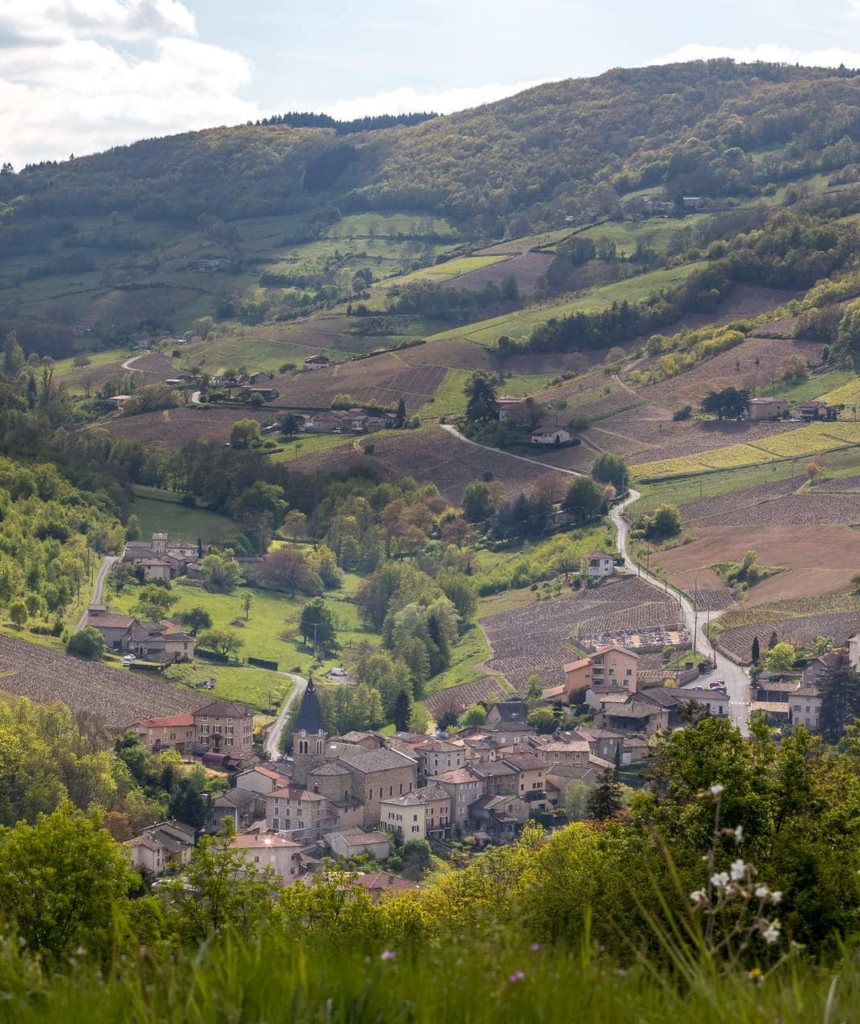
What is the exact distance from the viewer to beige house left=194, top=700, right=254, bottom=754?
210 feet

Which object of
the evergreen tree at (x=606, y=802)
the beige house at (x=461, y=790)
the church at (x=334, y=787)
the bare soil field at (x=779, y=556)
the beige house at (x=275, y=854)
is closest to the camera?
the evergreen tree at (x=606, y=802)

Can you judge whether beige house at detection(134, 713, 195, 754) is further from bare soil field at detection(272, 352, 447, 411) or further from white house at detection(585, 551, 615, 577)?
bare soil field at detection(272, 352, 447, 411)

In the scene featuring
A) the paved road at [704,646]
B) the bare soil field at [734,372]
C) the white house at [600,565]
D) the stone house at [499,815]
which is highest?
the bare soil field at [734,372]

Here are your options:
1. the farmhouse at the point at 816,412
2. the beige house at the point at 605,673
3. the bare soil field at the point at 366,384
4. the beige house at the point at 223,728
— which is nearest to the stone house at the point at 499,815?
the beige house at the point at 223,728

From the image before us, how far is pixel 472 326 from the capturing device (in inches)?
5881

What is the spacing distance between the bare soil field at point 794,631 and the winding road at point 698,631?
2.54ft

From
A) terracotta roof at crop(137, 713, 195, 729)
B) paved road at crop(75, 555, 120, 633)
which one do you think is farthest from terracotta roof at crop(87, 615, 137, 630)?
terracotta roof at crop(137, 713, 195, 729)

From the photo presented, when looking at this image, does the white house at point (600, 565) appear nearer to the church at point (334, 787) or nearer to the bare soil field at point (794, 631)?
the bare soil field at point (794, 631)

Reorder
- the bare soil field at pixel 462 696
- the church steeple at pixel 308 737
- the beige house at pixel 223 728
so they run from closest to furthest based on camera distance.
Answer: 1. the church steeple at pixel 308 737
2. the beige house at pixel 223 728
3. the bare soil field at pixel 462 696

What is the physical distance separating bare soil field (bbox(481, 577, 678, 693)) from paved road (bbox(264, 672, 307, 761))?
945cm

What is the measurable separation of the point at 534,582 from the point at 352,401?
39725mm

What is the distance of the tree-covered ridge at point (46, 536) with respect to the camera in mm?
78188

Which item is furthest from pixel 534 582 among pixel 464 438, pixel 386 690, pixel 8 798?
pixel 8 798

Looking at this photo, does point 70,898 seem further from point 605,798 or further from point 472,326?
point 472,326
